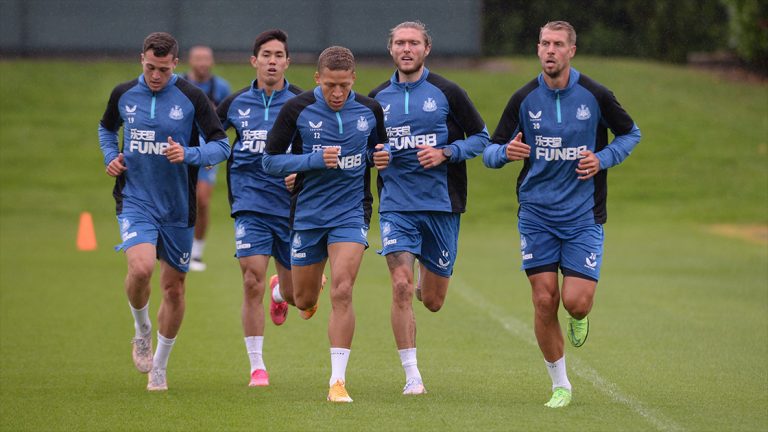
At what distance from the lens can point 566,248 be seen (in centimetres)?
903

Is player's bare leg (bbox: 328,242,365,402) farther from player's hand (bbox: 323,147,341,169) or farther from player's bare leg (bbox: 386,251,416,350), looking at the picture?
player's hand (bbox: 323,147,341,169)

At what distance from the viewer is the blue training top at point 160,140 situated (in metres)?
9.73

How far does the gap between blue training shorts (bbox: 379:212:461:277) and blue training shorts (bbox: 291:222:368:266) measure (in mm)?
218

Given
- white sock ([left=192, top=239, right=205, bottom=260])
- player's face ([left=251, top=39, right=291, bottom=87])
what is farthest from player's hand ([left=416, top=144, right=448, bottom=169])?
white sock ([left=192, top=239, right=205, bottom=260])

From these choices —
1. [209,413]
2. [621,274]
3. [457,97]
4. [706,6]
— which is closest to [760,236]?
[621,274]

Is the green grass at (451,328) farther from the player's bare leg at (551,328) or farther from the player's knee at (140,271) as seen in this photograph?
the player's knee at (140,271)

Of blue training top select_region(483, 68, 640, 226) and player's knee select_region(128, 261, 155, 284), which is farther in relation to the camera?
player's knee select_region(128, 261, 155, 284)

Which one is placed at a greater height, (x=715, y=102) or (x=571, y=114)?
(x=571, y=114)

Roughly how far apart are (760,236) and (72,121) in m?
16.4

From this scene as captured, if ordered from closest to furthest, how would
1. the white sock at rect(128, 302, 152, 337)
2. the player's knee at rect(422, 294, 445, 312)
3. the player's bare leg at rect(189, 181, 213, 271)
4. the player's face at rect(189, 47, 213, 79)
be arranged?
the white sock at rect(128, 302, 152, 337) → the player's knee at rect(422, 294, 445, 312) → the player's face at rect(189, 47, 213, 79) → the player's bare leg at rect(189, 181, 213, 271)

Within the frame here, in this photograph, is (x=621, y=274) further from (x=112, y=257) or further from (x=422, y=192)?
(x=422, y=192)

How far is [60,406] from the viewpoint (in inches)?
357

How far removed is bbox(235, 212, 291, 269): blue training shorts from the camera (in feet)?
34.1

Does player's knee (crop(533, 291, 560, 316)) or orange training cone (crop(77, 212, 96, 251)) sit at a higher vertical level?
player's knee (crop(533, 291, 560, 316))
